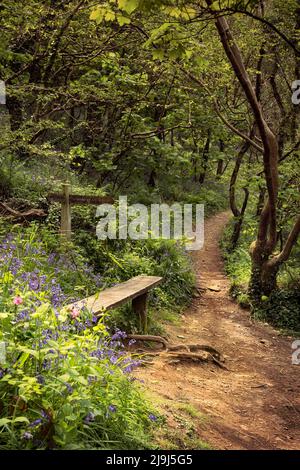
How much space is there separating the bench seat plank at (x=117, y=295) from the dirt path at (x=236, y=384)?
82 centimetres

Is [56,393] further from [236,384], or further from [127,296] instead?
[236,384]

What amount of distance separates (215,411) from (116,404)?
1.82 m

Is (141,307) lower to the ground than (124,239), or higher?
lower

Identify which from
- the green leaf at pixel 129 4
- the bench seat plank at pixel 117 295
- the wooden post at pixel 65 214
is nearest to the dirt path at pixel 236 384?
the bench seat plank at pixel 117 295

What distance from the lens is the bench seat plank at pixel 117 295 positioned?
488 cm

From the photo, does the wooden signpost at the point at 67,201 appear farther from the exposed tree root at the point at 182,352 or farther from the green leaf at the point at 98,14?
the green leaf at the point at 98,14

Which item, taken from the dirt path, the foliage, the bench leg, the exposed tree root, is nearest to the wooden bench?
the bench leg

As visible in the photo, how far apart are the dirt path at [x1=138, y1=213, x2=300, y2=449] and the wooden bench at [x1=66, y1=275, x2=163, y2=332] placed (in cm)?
79

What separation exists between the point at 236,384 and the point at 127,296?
1.80 m

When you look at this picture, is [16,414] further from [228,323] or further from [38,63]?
[38,63]

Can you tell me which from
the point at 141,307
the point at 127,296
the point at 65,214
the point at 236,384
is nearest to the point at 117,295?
the point at 127,296

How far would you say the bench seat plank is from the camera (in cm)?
488

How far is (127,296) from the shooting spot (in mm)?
5805

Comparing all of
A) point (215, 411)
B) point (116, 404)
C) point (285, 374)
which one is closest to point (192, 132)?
point (285, 374)
